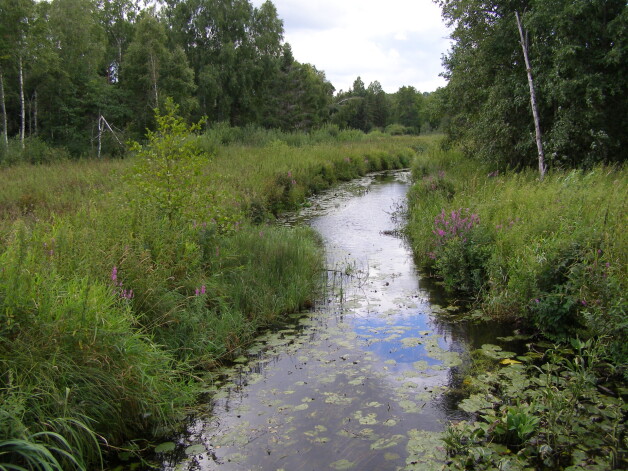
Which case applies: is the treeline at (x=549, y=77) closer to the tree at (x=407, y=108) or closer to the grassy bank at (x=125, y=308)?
the grassy bank at (x=125, y=308)

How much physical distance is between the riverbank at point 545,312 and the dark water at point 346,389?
0.32 metres

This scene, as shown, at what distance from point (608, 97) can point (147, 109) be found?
24635 millimetres

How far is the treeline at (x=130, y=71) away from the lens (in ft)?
81.3

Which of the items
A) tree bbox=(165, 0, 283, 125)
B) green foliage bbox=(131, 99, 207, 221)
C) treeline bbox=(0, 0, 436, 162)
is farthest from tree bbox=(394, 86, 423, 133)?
green foliage bbox=(131, 99, 207, 221)

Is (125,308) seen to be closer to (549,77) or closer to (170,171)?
(170,171)

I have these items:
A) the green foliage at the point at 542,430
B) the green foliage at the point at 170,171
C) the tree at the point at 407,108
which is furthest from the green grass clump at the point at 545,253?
the tree at the point at 407,108

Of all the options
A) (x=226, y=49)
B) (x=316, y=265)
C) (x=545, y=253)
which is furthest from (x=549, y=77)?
(x=226, y=49)

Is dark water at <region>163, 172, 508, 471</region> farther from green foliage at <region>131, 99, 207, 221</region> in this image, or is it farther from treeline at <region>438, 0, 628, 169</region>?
treeline at <region>438, 0, 628, 169</region>

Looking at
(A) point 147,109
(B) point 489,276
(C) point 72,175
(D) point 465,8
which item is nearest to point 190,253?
(B) point 489,276

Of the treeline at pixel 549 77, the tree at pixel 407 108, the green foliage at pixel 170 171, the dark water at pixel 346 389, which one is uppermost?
the tree at pixel 407 108

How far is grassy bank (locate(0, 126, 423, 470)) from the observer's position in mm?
3084

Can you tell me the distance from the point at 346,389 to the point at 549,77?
9.63m

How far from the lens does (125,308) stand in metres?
4.21

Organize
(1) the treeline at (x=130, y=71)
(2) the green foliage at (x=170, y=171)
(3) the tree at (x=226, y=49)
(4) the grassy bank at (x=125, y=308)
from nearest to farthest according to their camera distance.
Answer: (4) the grassy bank at (x=125, y=308) → (2) the green foliage at (x=170, y=171) → (1) the treeline at (x=130, y=71) → (3) the tree at (x=226, y=49)
